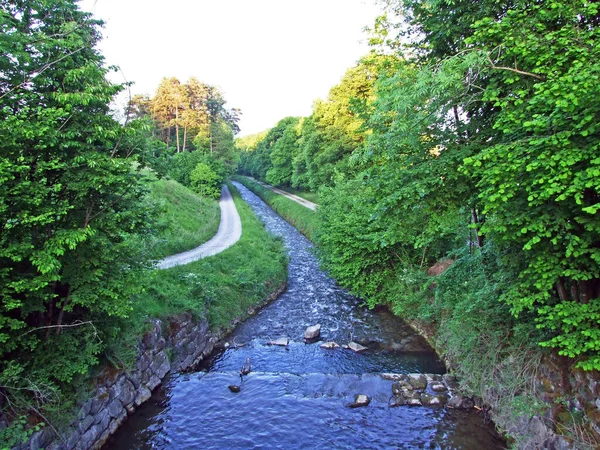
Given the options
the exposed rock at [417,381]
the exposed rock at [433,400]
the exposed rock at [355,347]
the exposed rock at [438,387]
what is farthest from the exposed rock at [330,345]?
the exposed rock at [433,400]

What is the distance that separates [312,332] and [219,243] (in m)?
12.5

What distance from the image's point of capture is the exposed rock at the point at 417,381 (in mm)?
11250

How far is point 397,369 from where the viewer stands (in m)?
13.0

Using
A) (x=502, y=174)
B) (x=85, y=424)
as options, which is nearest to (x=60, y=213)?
(x=85, y=424)

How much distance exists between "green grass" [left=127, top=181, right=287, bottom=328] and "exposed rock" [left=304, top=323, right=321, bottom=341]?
377 centimetres

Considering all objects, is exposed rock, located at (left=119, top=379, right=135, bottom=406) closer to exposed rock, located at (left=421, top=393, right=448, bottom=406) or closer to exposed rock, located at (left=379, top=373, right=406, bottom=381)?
exposed rock, located at (left=379, top=373, right=406, bottom=381)

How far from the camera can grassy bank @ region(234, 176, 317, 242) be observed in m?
35.8

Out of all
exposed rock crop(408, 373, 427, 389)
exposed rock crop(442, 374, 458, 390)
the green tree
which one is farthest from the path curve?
exposed rock crop(442, 374, 458, 390)

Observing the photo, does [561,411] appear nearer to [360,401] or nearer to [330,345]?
[360,401]

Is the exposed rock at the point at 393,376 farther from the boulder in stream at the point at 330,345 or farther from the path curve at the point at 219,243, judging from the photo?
the path curve at the point at 219,243

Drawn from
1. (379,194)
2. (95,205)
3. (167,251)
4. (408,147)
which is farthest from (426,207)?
(167,251)

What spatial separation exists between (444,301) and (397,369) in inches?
118

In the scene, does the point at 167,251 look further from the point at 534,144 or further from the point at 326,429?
the point at 534,144

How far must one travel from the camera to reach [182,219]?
97.1ft
